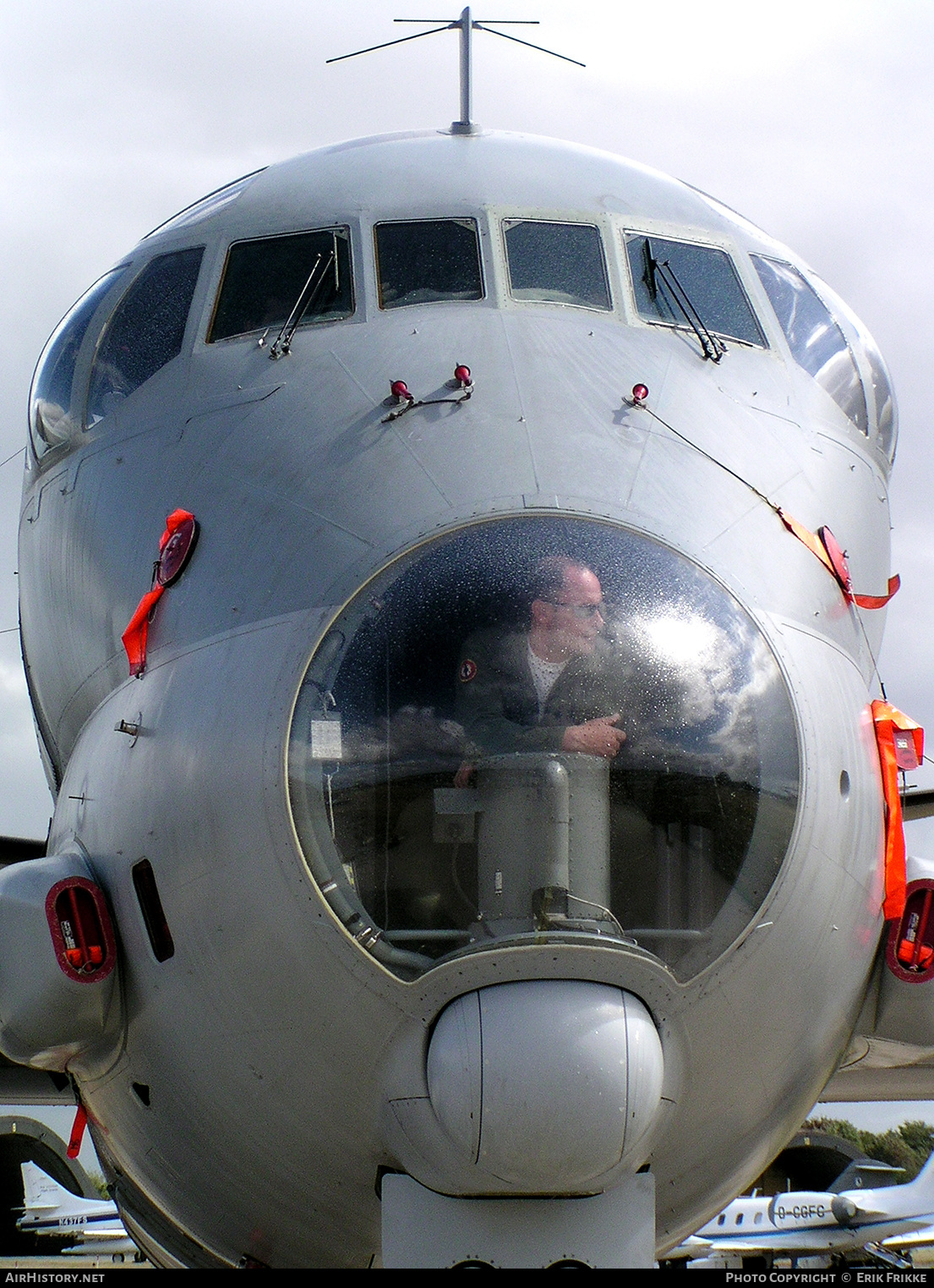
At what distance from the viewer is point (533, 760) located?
4.45 metres

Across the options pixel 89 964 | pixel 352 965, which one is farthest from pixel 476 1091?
pixel 89 964

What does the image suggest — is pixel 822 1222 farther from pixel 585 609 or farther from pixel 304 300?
pixel 585 609

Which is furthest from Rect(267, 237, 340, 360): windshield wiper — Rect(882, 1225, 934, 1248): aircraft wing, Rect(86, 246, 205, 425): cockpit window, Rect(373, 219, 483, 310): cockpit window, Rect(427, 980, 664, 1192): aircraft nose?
Rect(882, 1225, 934, 1248): aircraft wing

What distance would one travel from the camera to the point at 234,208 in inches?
A: 275

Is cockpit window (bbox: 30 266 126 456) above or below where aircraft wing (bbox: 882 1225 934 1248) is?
above

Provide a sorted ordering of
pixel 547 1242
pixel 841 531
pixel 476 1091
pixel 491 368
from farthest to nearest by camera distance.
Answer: pixel 841 531 → pixel 491 368 → pixel 547 1242 → pixel 476 1091

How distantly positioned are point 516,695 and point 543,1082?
1147 millimetres

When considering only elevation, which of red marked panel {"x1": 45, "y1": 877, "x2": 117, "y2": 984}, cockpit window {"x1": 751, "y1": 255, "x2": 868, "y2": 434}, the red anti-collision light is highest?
cockpit window {"x1": 751, "y1": 255, "x2": 868, "y2": 434}

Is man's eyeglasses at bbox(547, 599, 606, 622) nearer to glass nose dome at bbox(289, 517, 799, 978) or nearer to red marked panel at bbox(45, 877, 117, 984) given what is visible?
glass nose dome at bbox(289, 517, 799, 978)

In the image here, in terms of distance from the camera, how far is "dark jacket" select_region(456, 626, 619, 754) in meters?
4.48

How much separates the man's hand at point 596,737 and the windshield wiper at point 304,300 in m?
2.35

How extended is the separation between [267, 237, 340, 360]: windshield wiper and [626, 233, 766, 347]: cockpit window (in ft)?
4.36

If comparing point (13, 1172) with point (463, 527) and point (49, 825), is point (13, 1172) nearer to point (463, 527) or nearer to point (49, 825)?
point (49, 825)

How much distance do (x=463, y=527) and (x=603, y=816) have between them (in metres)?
1.05
